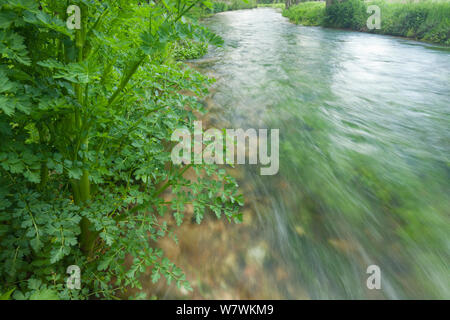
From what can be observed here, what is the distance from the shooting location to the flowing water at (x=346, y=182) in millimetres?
1582

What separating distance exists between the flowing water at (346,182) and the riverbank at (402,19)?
19.6 feet

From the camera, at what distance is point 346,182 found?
2.33 metres

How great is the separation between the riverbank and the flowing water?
19.6 ft

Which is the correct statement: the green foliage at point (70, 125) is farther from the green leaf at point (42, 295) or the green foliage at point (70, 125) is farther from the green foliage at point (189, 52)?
the green foliage at point (189, 52)

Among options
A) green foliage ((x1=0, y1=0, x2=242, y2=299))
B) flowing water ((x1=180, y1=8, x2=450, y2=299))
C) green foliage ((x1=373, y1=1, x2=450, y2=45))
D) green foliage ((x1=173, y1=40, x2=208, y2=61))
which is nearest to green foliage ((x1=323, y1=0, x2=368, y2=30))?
green foliage ((x1=373, y1=1, x2=450, y2=45))

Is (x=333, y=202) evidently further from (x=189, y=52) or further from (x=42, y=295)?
(x=189, y=52)

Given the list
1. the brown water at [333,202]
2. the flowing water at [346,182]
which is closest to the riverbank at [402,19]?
the flowing water at [346,182]

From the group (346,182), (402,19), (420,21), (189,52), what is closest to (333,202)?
(346,182)

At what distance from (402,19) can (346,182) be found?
1212cm

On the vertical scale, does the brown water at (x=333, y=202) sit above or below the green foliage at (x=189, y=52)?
below

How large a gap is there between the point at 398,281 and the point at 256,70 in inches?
199

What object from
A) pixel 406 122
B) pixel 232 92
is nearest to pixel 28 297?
pixel 232 92

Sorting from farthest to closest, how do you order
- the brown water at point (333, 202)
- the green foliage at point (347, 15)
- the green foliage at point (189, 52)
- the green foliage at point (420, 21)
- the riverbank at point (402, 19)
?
1. the green foliage at point (347, 15)
2. the riverbank at point (402, 19)
3. the green foliage at point (420, 21)
4. the green foliage at point (189, 52)
5. the brown water at point (333, 202)
